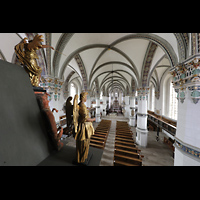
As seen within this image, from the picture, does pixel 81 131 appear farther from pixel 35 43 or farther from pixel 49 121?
pixel 35 43

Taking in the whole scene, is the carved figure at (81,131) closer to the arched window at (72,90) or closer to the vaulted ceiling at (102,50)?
the vaulted ceiling at (102,50)

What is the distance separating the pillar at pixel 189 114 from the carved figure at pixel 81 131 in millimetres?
3183

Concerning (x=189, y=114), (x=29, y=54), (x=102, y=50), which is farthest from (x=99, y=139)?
(x=102, y=50)

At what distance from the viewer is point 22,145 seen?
0.89 m

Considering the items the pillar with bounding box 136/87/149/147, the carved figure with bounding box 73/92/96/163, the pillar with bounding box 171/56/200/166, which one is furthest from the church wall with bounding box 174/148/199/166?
the pillar with bounding box 136/87/149/147

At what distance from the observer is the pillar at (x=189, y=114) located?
7.82 ft

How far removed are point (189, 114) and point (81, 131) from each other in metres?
3.33

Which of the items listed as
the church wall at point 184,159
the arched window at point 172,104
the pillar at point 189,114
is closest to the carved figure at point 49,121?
the pillar at point 189,114

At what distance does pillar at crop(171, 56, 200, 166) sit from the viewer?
2.38 meters

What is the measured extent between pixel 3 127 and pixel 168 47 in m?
5.51

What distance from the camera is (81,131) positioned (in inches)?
46.6

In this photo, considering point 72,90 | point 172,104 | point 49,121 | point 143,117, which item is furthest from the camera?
point 72,90

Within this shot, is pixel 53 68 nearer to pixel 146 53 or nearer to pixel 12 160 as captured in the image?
pixel 12 160

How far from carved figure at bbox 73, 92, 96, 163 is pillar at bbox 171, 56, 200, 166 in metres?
3.18
